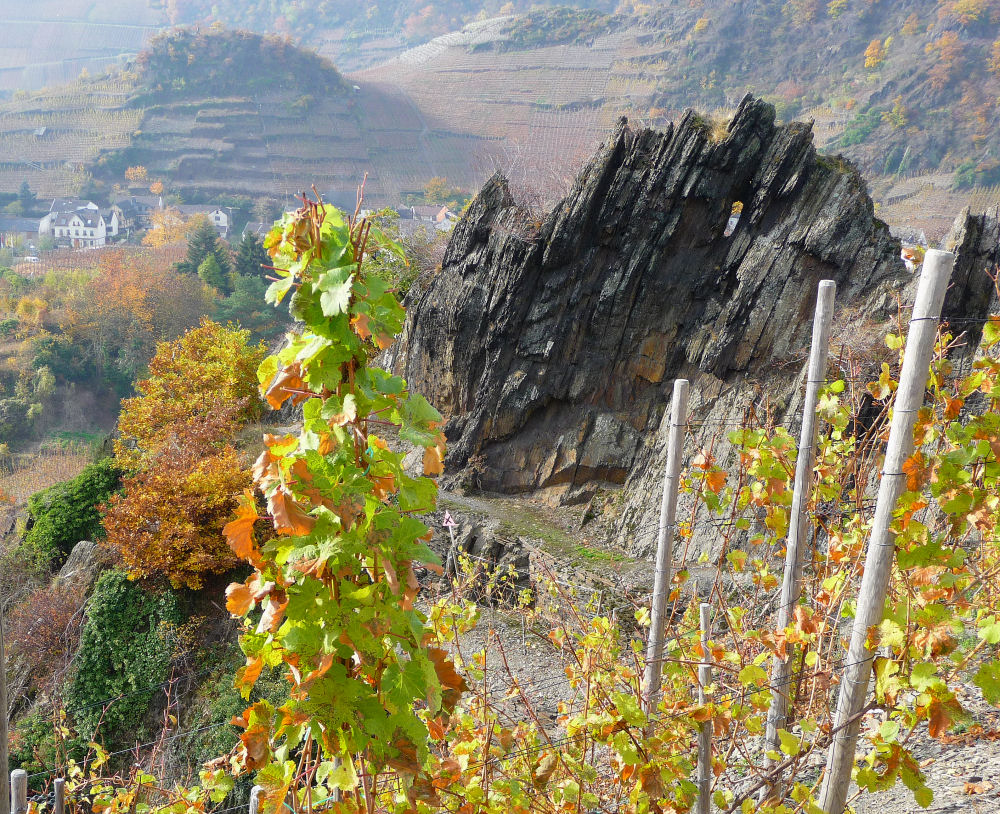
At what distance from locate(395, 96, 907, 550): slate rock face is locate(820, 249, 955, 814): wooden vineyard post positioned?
6.78 m

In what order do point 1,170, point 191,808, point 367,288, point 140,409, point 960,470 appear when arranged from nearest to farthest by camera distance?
point 367,288, point 960,470, point 191,808, point 140,409, point 1,170

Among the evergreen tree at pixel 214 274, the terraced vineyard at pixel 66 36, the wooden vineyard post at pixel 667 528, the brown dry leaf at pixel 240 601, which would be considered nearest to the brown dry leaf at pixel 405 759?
the brown dry leaf at pixel 240 601

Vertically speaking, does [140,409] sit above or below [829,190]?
below

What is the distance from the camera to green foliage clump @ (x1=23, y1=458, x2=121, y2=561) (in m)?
11.9

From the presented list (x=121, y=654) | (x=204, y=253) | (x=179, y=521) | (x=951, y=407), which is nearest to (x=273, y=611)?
(x=951, y=407)

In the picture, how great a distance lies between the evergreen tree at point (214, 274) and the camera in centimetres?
2841

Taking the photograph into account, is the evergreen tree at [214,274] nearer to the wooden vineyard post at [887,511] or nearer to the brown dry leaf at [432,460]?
the brown dry leaf at [432,460]

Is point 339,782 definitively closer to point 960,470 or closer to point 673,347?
point 960,470

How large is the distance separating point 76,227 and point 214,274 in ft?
85.3

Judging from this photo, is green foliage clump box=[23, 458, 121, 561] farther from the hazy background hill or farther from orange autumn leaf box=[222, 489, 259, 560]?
the hazy background hill

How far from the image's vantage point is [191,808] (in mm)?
2490

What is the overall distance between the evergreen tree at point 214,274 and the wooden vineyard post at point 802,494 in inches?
1141

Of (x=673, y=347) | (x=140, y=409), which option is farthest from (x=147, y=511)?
(x=673, y=347)

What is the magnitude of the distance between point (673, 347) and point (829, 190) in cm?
289
